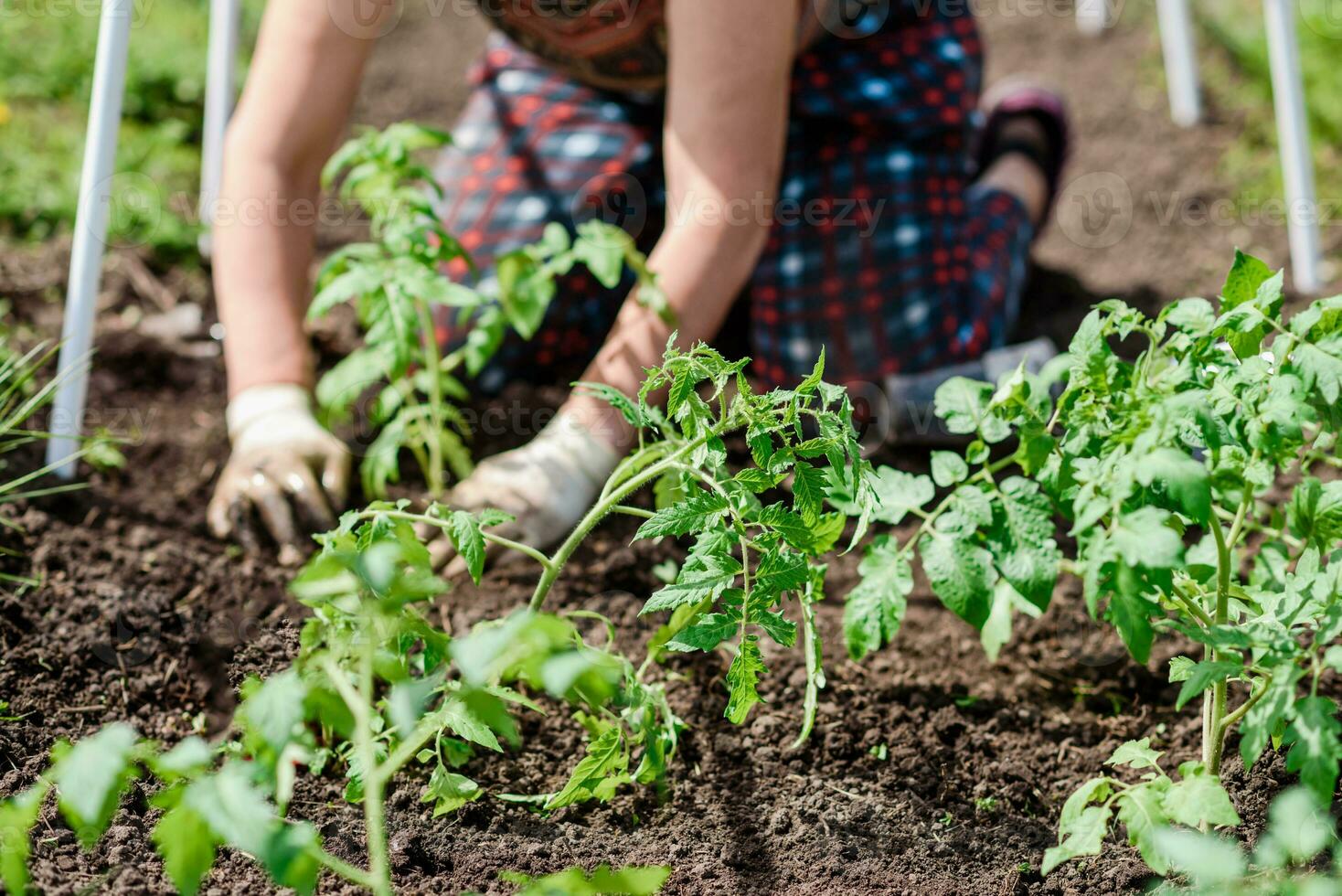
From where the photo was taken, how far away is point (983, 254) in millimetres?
2227

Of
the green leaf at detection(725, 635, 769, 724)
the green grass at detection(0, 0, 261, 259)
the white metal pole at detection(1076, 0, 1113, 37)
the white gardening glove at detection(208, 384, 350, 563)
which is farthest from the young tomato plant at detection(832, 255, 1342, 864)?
the white metal pole at detection(1076, 0, 1113, 37)

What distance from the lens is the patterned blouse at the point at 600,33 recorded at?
1.94 m

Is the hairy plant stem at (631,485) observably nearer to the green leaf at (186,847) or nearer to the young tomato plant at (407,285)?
the green leaf at (186,847)

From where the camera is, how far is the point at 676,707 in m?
1.39

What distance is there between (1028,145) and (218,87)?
163 cm

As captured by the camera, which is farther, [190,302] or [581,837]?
[190,302]

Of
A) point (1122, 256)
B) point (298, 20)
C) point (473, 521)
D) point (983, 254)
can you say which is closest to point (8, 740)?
point (473, 521)

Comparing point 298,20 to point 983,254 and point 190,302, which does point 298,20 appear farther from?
point 983,254

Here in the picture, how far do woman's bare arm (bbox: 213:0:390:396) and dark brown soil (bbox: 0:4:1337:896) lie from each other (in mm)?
270

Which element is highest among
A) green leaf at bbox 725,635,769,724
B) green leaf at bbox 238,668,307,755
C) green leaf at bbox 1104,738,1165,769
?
green leaf at bbox 238,668,307,755

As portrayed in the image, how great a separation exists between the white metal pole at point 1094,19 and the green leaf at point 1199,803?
9.73 feet

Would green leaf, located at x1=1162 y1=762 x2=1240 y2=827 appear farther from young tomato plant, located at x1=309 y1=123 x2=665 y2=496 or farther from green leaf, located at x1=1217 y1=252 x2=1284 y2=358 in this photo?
young tomato plant, located at x1=309 y1=123 x2=665 y2=496

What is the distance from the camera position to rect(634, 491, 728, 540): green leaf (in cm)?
101

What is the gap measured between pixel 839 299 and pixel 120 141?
5.40 ft
